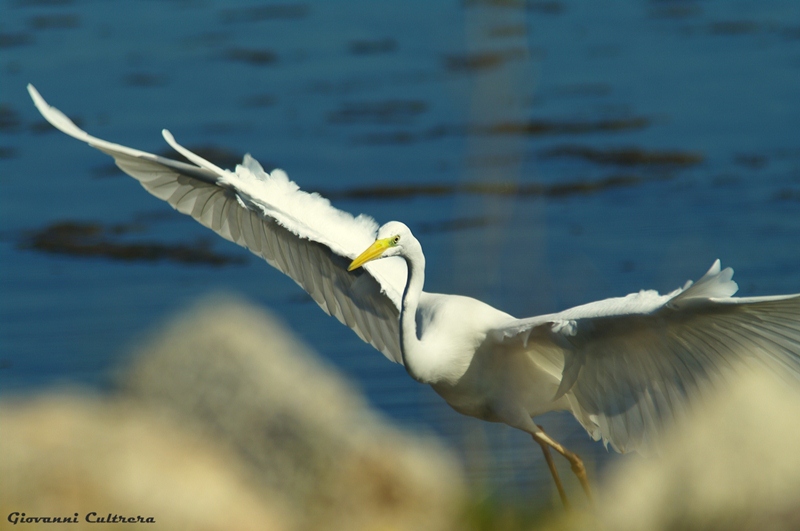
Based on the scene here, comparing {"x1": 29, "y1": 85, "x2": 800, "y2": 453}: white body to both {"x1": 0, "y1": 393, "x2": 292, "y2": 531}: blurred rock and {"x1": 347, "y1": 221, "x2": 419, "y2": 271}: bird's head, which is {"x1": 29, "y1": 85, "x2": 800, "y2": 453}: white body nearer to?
{"x1": 347, "y1": 221, "x2": 419, "y2": 271}: bird's head

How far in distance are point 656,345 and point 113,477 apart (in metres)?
2.55

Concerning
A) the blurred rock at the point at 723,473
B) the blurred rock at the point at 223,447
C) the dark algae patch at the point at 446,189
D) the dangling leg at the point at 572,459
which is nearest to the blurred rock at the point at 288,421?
the blurred rock at the point at 223,447

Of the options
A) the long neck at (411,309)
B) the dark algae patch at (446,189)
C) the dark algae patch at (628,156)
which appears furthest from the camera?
the dark algae patch at (628,156)

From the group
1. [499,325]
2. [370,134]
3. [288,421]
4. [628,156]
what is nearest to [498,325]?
[499,325]

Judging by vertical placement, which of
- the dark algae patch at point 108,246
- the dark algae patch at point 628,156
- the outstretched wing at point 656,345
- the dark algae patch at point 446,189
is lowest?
the outstretched wing at point 656,345

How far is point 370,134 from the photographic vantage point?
12742 mm

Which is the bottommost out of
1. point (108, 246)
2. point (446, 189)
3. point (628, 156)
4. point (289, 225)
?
point (289, 225)

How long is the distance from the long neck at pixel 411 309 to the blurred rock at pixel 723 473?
0.96 meters

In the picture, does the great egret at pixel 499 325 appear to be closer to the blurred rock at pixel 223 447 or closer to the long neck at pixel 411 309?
the long neck at pixel 411 309

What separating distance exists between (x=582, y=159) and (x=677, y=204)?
1.62 m

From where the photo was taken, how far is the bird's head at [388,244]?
444cm

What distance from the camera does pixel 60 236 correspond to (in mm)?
10891

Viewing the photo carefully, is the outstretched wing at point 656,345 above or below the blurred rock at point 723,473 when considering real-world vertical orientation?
above

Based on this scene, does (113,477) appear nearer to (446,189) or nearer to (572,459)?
(572,459)
